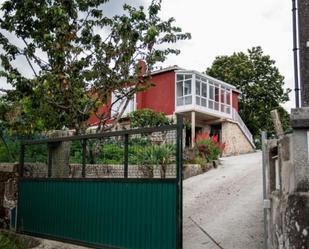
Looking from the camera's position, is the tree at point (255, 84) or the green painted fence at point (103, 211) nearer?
the green painted fence at point (103, 211)

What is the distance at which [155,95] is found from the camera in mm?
27344

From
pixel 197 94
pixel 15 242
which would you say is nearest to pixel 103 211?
pixel 15 242

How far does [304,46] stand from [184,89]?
21406 millimetres

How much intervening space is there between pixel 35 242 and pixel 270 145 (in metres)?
5.61

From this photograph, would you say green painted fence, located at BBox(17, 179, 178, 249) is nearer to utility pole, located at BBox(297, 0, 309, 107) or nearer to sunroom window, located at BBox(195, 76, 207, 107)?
utility pole, located at BBox(297, 0, 309, 107)

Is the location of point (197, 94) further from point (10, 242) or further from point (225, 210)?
point (10, 242)

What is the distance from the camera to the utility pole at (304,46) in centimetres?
432

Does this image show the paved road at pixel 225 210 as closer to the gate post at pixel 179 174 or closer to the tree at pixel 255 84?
the gate post at pixel 179 174

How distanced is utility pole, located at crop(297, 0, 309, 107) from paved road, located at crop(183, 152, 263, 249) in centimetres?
343

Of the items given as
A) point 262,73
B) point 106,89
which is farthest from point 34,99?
point 262,73

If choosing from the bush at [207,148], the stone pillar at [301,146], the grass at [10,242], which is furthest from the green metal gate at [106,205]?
the bush at [207,148]

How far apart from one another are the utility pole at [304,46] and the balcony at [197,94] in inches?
804

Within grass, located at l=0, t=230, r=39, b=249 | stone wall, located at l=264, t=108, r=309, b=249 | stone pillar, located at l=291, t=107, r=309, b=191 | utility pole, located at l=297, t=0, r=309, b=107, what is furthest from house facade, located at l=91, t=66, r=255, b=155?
stone pillar, located at l=291, t=107, r=309, b=191

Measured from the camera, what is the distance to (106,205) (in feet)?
23.8
